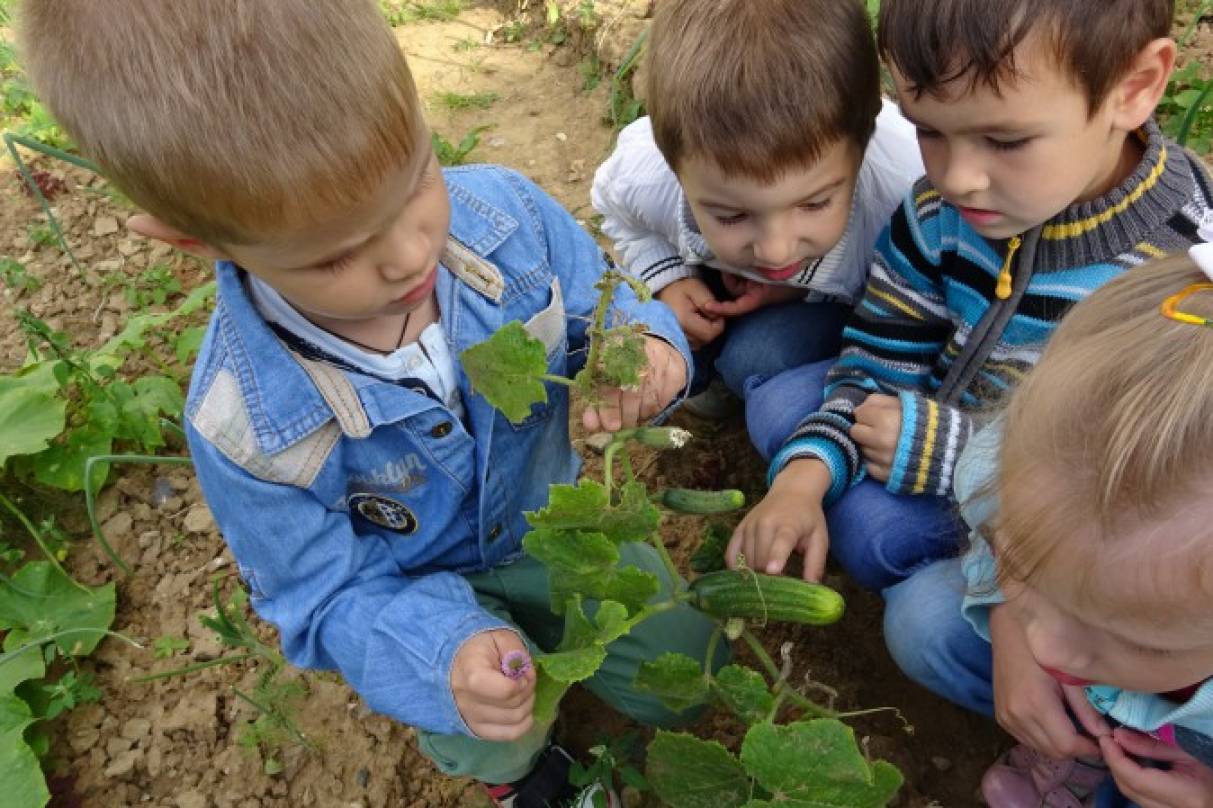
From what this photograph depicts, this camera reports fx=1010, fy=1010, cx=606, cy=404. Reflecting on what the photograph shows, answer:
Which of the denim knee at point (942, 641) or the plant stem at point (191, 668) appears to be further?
the plant stem at point (191, 668)

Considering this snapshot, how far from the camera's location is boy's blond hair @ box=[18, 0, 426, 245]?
1.23 m

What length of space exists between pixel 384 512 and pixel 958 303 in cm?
119

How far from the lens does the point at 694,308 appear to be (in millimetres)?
2604

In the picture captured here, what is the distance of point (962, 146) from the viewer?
5.66ft

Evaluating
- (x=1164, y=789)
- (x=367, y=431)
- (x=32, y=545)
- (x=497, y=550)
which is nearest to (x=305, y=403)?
(x=367, y=431)

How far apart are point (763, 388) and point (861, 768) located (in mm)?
1251

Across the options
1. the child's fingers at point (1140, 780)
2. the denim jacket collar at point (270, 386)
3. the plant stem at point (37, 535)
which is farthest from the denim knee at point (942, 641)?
the plant stem at point (37, 535)

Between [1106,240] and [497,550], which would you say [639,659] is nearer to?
[497,550]

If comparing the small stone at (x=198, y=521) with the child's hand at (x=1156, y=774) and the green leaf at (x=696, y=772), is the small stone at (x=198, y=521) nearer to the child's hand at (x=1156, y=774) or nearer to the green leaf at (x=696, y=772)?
the green leaf at (x=696, y=772)

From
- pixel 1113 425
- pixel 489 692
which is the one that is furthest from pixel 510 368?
pixel 1113 425

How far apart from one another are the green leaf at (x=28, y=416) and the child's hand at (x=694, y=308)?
5.41 feet

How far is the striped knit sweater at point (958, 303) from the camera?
179 cm

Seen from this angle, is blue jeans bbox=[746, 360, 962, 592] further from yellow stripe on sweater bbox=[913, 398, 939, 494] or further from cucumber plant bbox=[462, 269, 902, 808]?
cucumber plant bbox=[462, 269, 902, 808]

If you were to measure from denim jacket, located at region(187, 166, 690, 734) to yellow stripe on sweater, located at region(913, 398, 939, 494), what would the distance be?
1.65 ft
